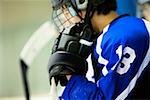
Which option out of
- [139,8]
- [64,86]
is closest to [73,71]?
[64,86]

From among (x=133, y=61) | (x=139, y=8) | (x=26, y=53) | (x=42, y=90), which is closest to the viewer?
(x=133, y=61)

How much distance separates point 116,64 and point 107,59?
34mm

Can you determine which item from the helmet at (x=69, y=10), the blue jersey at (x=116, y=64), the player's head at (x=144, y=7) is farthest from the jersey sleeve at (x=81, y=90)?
the player's head at (x=144, y=7)

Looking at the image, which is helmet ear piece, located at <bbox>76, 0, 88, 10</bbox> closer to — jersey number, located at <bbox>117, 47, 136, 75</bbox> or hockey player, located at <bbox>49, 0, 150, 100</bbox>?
hockey player, located at <bbox>49, 0, 150, 100</bbox>

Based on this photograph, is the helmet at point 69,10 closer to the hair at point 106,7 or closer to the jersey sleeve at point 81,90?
the hair at point 106,7

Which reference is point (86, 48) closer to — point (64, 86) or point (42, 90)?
point (64, 86)

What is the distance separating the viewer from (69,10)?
129cm

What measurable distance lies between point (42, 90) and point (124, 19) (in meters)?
1.63

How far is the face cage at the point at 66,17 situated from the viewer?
4.20 feet

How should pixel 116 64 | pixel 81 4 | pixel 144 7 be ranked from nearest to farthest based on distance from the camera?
pixel 116 64
pixel 81 4
pixel 144 7

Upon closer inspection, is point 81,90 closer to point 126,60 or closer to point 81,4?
point 126,60

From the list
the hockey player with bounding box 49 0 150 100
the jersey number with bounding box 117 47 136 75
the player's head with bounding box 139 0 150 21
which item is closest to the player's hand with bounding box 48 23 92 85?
the hockey player with bounding box 49 0 150 100

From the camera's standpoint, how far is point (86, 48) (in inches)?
48.5

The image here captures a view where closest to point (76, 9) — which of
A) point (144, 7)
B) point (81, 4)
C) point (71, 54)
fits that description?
point (81, 4)
